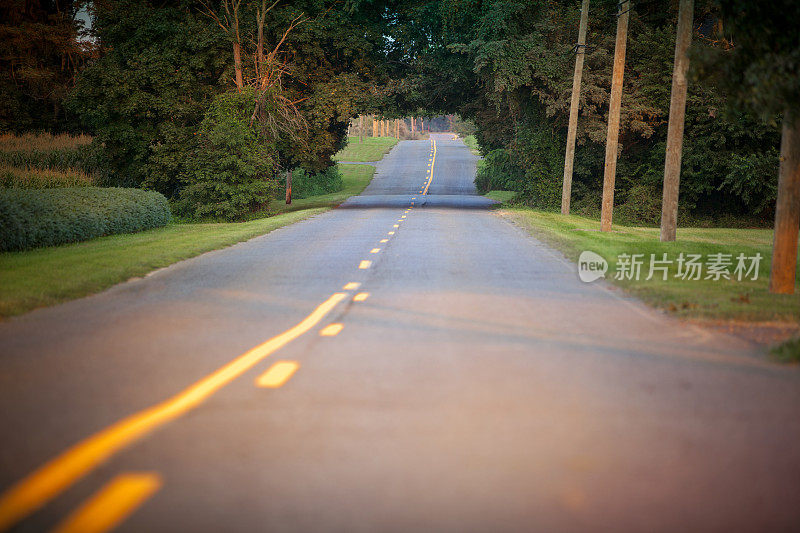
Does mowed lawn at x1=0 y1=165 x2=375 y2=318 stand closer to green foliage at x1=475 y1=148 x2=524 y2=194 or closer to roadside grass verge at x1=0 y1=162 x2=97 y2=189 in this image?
roadside grass verge at x1=0 y1=162 x2=97 y2=189

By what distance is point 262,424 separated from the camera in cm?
512

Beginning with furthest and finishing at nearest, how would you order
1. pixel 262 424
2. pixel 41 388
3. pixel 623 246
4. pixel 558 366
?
pixel 623 246
pixel 558 366
pixel 41 388
pixel 262 424

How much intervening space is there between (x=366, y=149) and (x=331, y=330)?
10893 centimetres

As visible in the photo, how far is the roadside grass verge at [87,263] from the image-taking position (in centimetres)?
1102

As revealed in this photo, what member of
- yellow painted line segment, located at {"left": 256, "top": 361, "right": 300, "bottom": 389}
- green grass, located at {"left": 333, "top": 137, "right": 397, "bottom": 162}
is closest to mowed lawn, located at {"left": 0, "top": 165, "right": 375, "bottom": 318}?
yellow painted line segment, located at {"left": 256, "top": 361, "right": 300, "bottom": 389}

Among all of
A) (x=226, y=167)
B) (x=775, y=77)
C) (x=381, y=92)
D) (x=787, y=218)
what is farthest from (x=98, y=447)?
(x=381, y=92)

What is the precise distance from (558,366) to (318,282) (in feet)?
21.4

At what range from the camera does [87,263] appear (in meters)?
14.6

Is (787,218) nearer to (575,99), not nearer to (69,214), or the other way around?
(69,214)

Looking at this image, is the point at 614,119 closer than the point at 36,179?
No

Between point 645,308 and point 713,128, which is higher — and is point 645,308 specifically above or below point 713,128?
below

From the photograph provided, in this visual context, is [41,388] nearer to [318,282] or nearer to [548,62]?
[318,282]

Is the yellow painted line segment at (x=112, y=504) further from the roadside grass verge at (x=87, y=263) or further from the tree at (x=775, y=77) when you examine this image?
the tree at (x=775, y=77)

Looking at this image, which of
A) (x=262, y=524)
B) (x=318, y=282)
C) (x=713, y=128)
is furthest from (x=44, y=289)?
(x=713, y=128)
